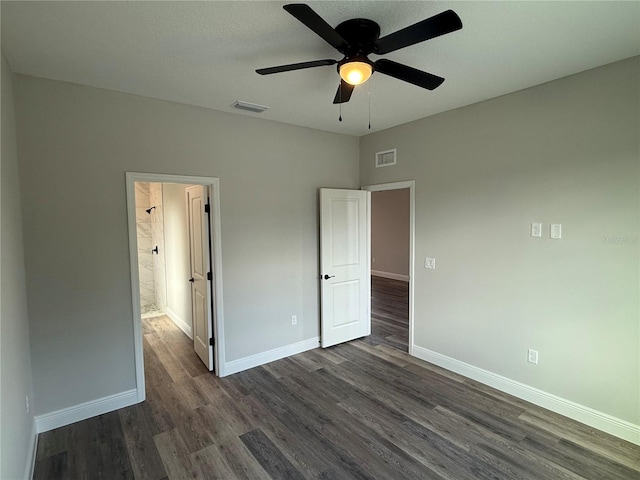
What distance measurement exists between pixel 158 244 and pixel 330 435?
4.63 m

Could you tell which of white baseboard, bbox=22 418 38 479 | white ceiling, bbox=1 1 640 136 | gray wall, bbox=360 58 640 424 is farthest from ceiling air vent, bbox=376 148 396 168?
white baseboard, bbox=22 418 38 479

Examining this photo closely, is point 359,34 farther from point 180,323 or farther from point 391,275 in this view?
point 391,275

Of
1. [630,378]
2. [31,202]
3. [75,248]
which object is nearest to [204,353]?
[75,248]

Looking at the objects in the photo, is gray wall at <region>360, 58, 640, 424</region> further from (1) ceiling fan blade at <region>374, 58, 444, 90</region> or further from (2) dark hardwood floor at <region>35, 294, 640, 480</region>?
(1) ceiling fan blade at <region>374, 58, 444, 90</region>

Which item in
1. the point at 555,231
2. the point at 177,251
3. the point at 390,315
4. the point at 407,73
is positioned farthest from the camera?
the point at 390,315

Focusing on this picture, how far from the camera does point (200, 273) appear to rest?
3.80 m

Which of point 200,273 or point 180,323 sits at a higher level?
point 200,273

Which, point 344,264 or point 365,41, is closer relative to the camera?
point 365,41

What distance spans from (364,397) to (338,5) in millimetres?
3118

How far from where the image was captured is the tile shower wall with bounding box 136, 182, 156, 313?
5974 mm

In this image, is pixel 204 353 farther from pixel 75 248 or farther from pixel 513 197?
pixel 513 197

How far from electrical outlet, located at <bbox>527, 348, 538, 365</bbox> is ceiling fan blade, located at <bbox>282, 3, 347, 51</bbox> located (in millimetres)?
3018

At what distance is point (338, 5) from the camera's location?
1770 mm

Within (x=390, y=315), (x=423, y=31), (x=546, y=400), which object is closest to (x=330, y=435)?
(x=546, y=400)
